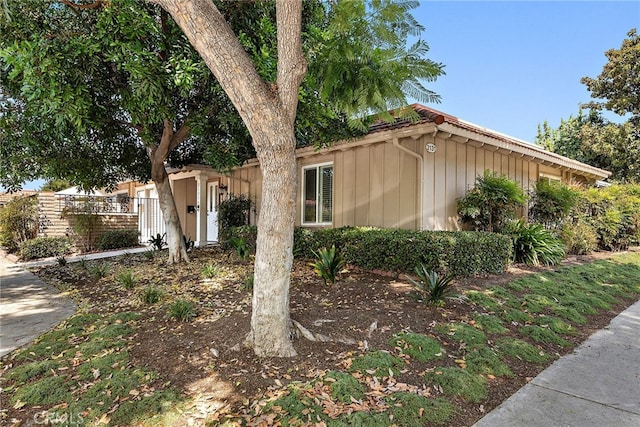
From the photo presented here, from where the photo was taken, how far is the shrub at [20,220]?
12.6 meters

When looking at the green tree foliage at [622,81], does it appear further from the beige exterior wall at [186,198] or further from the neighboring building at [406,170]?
the beige exterior wall at [186,198]

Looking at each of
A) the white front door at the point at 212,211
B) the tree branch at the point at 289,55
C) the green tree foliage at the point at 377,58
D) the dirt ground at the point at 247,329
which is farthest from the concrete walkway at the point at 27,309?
the white front door at the point at 212,211

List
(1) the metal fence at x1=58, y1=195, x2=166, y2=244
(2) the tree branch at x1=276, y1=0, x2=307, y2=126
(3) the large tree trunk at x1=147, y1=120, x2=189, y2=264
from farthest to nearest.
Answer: (1) the metal fence at x1=58, y1=195, x2=166, y2=244 → (3) the large tree trunk at x1=147, y1=120, x2=189, y2=264 → (2) the tree branch at x1=276, y1=0, x2=307, y2=126

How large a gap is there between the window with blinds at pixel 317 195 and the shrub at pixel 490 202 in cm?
333

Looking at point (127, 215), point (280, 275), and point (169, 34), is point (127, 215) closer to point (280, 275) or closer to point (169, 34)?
point (169, 34)

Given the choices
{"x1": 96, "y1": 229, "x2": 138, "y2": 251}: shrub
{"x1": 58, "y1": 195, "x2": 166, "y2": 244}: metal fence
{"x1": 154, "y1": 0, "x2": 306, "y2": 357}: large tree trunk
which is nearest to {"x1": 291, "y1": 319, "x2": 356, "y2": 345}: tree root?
{"x1": 154, "y1": 0, "x2": 306, "y2": 357}: large tree trunk

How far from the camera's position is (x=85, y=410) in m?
2.79

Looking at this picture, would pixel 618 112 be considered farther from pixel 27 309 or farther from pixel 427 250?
pixel 27 309

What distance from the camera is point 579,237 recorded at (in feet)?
33.3

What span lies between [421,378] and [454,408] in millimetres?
425

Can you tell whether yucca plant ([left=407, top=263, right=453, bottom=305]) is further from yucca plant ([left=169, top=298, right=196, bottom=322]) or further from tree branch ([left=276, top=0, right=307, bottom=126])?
yucca plant ([left=169, top=298, right=196, bottom=322])

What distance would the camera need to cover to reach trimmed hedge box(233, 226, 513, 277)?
6.17 metres

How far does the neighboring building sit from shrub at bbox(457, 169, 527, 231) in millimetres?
313

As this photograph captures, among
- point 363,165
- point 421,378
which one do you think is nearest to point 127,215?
point 363,165
